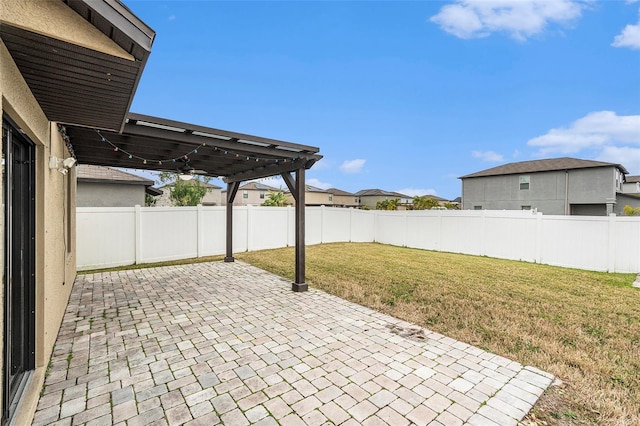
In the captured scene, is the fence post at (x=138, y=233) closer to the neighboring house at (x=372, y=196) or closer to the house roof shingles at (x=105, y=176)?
the house roof shingles at (x=105, y=176)

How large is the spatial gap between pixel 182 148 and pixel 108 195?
9637mm

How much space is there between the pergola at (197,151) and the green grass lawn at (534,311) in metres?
2.30

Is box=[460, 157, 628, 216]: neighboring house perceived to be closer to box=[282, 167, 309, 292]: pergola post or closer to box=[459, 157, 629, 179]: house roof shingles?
box=[459, 157, 629, 179]: house roof shingles

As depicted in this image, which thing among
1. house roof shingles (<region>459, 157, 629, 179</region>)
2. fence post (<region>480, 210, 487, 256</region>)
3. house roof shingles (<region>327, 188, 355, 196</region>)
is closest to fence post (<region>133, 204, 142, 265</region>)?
fence post (<region>480, 210, 487, 256</region>)

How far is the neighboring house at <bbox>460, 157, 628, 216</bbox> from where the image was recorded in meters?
19.0

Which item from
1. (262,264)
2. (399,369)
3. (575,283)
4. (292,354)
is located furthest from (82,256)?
(575,283)

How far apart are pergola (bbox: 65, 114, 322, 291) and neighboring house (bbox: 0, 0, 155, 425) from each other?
715mm

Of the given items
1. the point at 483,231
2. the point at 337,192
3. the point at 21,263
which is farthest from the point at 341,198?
the point at 21,263

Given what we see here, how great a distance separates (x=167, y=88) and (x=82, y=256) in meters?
12.1

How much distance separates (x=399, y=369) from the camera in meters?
3.11

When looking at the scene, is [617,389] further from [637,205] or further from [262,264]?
[637,205]

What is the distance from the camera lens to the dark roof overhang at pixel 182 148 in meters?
4.45

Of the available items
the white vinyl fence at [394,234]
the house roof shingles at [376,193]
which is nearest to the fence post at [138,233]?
the white vinyl fence at [394,234]

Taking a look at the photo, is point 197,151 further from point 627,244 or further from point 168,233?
A: point 627,244
